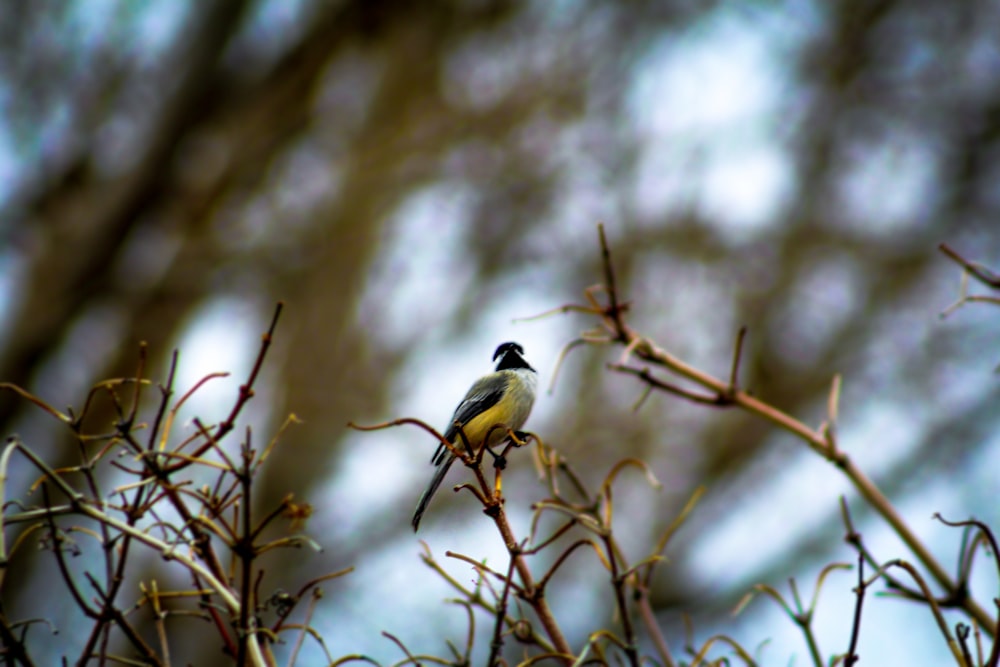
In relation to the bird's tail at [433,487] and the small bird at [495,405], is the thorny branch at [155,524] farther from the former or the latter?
the small bird at [495,405]

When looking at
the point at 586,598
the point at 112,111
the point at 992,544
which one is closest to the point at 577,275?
the point at 586,598

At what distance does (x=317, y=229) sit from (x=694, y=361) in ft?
13.2

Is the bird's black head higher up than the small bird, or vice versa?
the bird's black head

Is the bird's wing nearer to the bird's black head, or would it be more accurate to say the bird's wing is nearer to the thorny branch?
the bird's black head

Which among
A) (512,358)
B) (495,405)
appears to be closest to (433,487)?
(495,405)

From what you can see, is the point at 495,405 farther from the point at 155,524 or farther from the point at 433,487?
the point at 155,524

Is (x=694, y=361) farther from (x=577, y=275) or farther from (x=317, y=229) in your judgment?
(x=317, y=229)

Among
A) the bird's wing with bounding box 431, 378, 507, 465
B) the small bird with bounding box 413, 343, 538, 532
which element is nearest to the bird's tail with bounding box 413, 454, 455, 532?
the small bird with bounding box 413, 343, 538, 532

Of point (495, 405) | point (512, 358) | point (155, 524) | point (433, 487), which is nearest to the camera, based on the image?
point (155, 524)

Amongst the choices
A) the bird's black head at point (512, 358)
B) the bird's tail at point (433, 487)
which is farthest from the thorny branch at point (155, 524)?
the bird's black head at point (512, 358)

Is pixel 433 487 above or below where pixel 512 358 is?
below

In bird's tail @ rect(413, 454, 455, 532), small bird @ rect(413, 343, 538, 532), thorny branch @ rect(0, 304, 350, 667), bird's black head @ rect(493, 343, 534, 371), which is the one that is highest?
bird's black head @ rect(493, 343, 534, 371)

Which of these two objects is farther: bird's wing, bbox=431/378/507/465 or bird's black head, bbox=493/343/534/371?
bird's black head, bbox=493/343/534/371

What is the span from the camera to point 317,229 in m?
8.94
